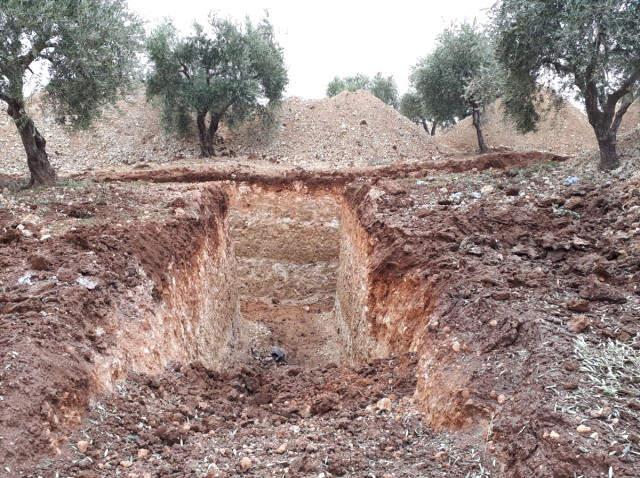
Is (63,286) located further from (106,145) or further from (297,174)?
(106,145)

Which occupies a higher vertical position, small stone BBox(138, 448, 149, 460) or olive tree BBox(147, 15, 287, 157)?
olive tree BBox(147, 15, 287, 157)

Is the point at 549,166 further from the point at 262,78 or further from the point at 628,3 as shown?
the point at 262,78

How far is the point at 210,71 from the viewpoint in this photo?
22578 millimetres

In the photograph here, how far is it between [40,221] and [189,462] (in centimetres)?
536

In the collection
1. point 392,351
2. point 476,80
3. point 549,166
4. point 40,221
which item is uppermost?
point 476,80

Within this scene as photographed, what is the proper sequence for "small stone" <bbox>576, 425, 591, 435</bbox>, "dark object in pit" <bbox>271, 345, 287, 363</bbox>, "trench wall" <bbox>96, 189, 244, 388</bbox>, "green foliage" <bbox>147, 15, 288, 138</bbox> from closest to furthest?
"small stone" <bbox>576, 425, 591, 435</bbox> < "trench wall" <bbox>96, 189, 244, 388</bbox> < "dark object in pit" <bbox>271, 345, 287, 363</bbox> < "green foliage" <bbox>147, 15, 288, 138</bbox>

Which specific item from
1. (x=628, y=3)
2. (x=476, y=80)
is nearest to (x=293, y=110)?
(x=476, y=80)

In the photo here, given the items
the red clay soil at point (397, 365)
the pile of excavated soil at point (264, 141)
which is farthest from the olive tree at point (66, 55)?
the pile of excavated soil at point (264, 141)

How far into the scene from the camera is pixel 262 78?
77.2 ft

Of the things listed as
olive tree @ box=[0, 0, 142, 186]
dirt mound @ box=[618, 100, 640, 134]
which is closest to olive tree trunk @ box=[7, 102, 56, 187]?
olive tree @ box=[0, 0, 142, 186]

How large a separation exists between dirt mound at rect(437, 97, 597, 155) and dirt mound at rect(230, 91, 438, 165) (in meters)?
2.30

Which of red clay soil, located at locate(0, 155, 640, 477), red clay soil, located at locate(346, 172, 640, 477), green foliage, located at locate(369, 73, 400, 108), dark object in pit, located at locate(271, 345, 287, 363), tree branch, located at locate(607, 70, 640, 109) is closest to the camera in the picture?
red clay soil, located at locate(346, 172, 640, 477)

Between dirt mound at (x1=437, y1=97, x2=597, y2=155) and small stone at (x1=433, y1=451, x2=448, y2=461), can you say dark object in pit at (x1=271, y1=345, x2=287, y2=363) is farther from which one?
dirt mound at (x1=437, y1=97, x2=597, y2=155)

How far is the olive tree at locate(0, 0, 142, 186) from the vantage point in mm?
8680
